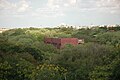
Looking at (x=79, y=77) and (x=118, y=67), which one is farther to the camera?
(x=79, y=77)

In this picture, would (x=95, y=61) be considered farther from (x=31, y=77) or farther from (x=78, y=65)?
(x=31, y=77)

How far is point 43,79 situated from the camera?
69.2 ft

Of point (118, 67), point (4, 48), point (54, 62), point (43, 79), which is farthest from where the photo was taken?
point (4, 48)

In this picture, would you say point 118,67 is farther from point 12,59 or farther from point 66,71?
point 12,59

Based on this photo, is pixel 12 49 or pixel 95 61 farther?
pixel 12 49

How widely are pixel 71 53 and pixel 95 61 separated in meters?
2.99

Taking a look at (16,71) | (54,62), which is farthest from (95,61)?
(16,71)

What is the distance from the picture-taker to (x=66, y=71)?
76.1ft

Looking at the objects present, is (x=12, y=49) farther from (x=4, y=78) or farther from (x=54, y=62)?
(x=4, y=78)

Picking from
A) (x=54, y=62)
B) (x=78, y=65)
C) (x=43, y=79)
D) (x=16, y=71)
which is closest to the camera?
(x=43, y=79)

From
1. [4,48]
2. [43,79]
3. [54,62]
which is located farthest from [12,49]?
[43,79]

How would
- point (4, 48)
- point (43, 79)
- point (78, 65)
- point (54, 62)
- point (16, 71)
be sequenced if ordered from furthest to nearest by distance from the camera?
point (4, 48) → point (54, 62) → point (78, 65) → point (16, 71) → point (43, 79)

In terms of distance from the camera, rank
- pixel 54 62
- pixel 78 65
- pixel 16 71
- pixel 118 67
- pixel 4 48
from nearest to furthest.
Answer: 1. pixel 118 67
2. pixel 16 71
3. pixel 78 65
4. pixel 54 62
5. pixel 4 48

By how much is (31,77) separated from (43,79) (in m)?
1.16
